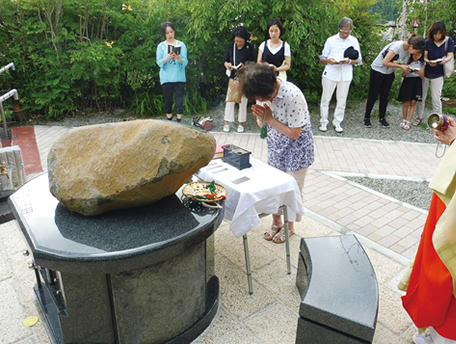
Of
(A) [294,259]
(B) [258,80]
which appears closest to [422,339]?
(A) [294,259]

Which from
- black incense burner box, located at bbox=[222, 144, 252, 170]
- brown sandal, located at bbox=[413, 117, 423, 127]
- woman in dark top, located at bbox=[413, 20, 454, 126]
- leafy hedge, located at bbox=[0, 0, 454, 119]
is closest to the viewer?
black incense burner box, located at bbox=[222, 144, 252, 170]

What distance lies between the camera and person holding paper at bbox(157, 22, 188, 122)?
699 centimetres

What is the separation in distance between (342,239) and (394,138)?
5214mm

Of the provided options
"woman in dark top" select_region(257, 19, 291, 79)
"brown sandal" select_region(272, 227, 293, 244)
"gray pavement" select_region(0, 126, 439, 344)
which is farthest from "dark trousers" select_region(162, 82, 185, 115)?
"brown sandal" select_region(272, 227, 293, 244)

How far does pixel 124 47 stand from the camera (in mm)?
8547

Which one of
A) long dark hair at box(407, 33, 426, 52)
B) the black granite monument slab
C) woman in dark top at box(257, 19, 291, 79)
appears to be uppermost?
long dark hair at box(407, 33, 426, 52)

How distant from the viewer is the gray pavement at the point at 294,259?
9.23 ft

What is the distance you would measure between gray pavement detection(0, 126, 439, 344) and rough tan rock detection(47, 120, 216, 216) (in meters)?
1.21

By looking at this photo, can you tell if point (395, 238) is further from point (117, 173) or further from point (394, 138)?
point (394, 138)

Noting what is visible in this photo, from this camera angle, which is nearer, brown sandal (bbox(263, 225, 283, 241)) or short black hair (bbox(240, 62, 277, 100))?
short black hair (bbox(240, 62, 277, 100))

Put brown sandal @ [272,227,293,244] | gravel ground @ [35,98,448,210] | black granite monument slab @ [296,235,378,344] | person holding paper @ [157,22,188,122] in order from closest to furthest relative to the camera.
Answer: black granite monument slab @ [296,235,378,344] → brown sandal @ [272,227,293,244] → gravel ground @ [35,98,448,210] → person holding paper @ [157,22,188,122]

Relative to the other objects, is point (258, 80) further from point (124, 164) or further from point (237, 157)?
point (124, 164)

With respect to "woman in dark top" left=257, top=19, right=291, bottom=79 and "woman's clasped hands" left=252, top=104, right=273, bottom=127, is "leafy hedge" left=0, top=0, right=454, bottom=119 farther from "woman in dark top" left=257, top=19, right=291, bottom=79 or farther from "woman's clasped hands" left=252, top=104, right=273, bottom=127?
"woman's clasped hands" left=252, top=104, right=273, bottom=127

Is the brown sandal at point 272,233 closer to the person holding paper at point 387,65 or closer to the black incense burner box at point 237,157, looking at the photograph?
the black incense burner box at point 237,157
